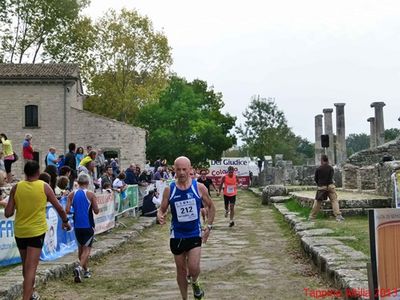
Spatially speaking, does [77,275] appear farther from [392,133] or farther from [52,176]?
[392,133]

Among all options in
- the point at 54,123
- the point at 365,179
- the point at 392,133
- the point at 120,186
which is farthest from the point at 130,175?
the point at 392,133

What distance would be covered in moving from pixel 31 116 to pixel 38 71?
10.6ft

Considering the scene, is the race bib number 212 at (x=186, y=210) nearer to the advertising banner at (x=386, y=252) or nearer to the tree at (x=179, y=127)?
the advertising banner at (x=386, y=252)

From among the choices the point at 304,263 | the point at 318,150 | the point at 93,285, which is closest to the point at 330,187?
the point at 304,263

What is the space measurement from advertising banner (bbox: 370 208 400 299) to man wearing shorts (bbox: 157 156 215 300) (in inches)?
92.3

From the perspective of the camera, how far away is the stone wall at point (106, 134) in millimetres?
40750

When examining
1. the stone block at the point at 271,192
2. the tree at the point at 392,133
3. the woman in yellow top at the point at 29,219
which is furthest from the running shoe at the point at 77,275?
the tree at the point at 392,133

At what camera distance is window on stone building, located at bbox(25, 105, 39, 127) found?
134ft

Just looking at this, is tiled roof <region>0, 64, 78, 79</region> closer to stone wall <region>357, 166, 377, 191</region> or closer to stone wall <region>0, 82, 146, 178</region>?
stone wall <region>0, 82, 146, 178</region>

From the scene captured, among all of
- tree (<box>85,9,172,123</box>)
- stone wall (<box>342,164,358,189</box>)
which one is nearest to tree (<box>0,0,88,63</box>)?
tree (<box>85,9,172,123</box>)

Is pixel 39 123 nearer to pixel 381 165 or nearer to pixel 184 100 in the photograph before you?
pixel 184 100

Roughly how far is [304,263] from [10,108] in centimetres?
3448

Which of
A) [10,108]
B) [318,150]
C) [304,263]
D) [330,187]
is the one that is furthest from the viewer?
[318,150]

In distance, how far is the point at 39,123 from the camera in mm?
40844
